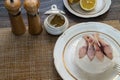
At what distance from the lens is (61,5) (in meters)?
1.02

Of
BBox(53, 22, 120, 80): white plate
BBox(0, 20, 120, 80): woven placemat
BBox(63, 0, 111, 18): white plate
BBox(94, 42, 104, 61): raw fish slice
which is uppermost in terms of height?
BBox(94, 42, 104, 61): raw fish slice

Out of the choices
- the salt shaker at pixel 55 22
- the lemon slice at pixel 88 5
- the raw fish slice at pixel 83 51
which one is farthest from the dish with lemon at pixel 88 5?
the raw fish slice at pixel 83 51

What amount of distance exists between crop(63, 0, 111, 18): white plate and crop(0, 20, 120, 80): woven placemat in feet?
0.21

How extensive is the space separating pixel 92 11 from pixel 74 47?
182 millimetres

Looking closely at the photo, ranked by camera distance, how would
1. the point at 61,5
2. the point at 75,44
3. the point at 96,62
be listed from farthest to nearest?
the point at 61,5
the point at 75,44
the point at 96,62

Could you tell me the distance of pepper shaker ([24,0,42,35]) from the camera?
2.64 feet

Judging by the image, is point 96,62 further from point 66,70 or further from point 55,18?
point 55,18

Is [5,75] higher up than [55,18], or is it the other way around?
[55,18]

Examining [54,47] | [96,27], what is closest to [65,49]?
[54,47]

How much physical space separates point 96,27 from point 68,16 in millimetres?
126

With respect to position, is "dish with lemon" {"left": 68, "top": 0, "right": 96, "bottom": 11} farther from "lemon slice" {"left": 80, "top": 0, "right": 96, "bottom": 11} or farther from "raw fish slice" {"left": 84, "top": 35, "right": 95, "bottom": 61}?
"raw fish slice" {"left": 84, "top": 35, "right": 95, "bottom": 61}

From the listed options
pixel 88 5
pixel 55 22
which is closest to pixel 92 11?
pixel 88 5

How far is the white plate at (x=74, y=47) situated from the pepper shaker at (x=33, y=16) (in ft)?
0.29

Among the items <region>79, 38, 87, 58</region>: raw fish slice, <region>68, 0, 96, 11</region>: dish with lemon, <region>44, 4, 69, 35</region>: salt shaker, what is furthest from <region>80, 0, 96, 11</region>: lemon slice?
<region>79, 38, 87, 58</region>: raw fish slice
